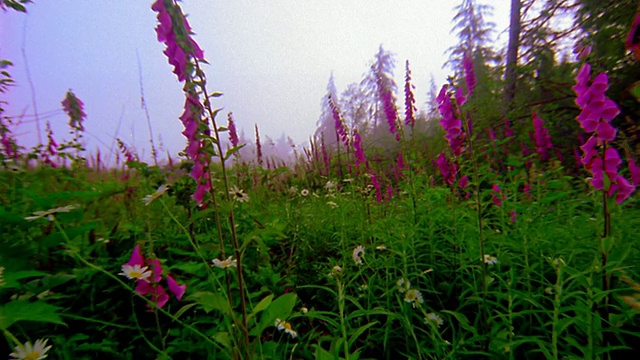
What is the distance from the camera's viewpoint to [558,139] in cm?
423

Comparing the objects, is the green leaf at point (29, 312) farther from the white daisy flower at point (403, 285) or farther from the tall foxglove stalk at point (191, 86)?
the white daisy flower at point (403, 285)

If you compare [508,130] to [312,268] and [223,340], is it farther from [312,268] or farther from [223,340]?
[223,340]

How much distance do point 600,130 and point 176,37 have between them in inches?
65.6

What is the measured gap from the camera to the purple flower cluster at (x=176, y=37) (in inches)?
37.3

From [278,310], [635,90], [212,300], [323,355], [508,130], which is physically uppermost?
[508,130]

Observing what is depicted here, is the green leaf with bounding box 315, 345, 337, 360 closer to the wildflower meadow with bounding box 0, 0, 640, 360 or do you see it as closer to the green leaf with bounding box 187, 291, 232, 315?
the wildflower meadow with bounding box 0, 0, 640, 360

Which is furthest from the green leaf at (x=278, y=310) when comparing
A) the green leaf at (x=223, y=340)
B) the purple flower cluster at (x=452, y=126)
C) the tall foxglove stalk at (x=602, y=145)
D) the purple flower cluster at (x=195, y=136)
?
the tall foxglove stalk at (x=602, y=145)

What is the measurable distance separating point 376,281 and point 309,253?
64 cm

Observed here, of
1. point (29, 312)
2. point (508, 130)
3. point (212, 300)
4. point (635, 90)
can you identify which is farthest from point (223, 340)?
point (508, 130)

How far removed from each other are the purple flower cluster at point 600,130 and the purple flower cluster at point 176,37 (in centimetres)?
153

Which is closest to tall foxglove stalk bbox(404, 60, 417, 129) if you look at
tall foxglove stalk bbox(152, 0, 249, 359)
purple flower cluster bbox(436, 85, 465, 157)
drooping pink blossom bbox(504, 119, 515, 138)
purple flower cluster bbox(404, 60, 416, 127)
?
purple flower cluster bbox(404, 60, 416, 127)

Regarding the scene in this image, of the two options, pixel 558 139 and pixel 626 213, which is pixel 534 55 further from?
pixel 626 213

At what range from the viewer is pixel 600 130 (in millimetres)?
1104

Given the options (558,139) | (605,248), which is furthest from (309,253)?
(558,139)
